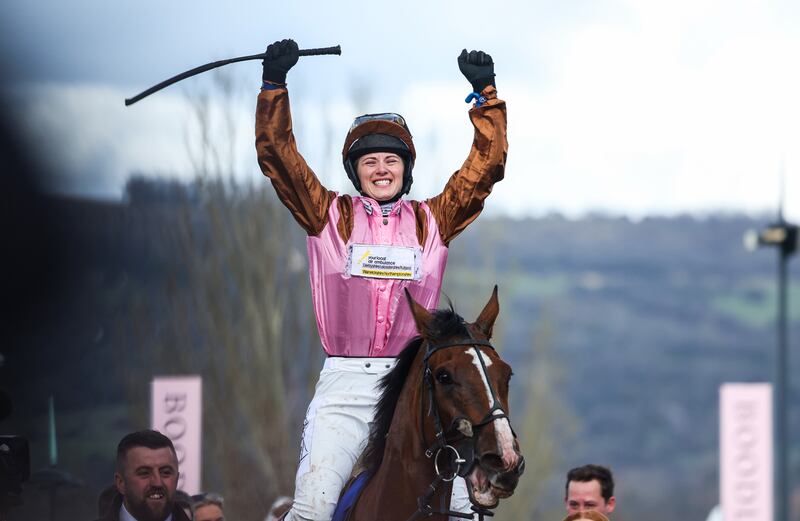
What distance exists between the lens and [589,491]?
6051mm

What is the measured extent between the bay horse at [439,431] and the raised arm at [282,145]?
748 millimetres

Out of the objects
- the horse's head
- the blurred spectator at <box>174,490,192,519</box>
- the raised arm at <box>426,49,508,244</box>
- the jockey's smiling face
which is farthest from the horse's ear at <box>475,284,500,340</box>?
the blurred spectator at <box>174,490,192,519</box>

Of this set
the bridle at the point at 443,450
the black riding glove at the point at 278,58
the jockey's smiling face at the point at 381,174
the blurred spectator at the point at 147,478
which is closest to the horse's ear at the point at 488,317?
the bridle at the point at 443,450

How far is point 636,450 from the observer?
35.8 m

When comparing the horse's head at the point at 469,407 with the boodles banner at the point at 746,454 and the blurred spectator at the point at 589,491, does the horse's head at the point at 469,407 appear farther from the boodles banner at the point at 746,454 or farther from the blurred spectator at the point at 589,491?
the boodles banner at the point at 746,454

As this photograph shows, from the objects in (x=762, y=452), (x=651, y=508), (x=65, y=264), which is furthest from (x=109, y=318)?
(x=651, y=508)

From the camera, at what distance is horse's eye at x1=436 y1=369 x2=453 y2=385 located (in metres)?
4.04

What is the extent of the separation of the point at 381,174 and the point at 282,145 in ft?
1.44

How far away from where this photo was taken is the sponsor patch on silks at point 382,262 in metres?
4.66

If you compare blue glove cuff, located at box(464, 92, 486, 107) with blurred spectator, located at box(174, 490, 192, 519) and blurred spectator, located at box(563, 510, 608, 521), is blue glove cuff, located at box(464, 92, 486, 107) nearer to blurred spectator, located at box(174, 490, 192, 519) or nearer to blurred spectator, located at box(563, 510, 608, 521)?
blurred spectator, located at box(563, 510, 608, 521)

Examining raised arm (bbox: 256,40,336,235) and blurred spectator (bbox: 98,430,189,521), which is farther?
blurred spectator (bbox: 98,430,189,521)

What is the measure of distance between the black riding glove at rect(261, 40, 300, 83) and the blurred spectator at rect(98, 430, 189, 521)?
6.19 feet

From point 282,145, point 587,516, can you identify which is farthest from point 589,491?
point 282,145

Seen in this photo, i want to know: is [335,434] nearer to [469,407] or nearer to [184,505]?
[469,407]
